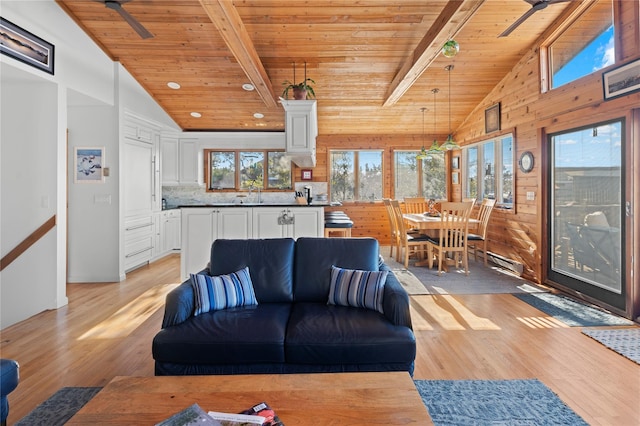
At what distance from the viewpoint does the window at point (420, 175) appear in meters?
7.59

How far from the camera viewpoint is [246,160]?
7.34 metres

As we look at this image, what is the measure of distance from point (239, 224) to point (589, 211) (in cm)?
411

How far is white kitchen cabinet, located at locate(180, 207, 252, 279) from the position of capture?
167 inches

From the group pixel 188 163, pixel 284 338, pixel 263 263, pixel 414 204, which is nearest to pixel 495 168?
pixel 414 204

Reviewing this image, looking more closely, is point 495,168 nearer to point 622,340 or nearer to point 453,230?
point 453,230

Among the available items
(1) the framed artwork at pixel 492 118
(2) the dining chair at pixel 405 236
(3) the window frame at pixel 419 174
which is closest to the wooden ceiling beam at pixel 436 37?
(1) the framed artwork at pixel 492 118

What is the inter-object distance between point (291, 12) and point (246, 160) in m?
3.82

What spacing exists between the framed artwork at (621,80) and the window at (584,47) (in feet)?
0.89

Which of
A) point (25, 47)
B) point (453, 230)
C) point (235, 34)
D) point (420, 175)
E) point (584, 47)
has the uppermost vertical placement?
point (584, 47)

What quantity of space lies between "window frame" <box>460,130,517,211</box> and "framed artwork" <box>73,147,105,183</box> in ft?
19.7

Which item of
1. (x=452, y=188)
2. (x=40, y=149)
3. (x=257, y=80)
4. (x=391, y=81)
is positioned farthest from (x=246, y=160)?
(x=452, y=188)

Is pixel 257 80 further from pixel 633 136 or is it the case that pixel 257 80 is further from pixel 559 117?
pixel 633 136

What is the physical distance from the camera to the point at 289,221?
4.27 metres

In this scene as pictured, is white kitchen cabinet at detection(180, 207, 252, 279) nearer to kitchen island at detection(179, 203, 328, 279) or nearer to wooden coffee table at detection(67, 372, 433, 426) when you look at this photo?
kitchen island at detection(179, 203, 328, 279)
